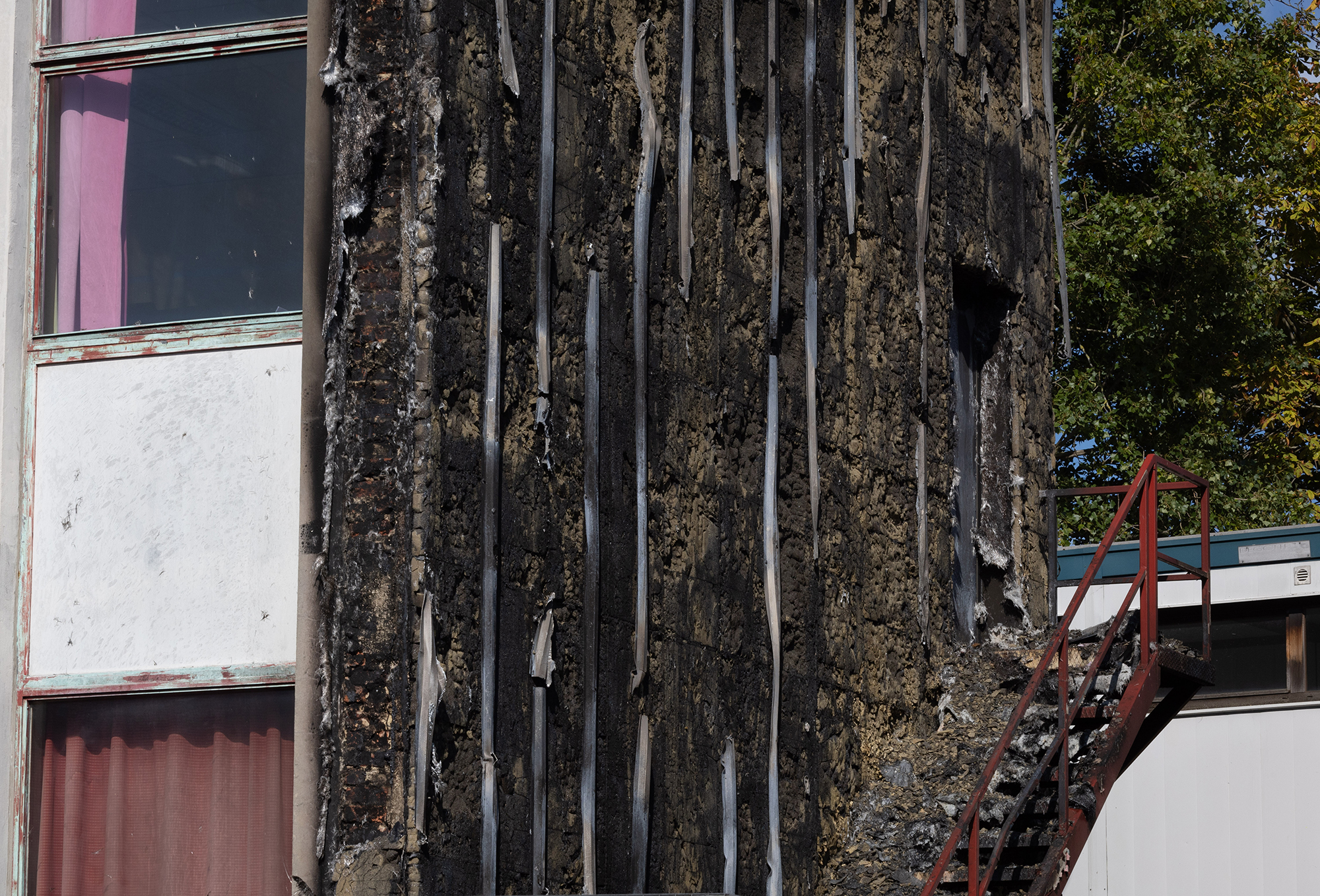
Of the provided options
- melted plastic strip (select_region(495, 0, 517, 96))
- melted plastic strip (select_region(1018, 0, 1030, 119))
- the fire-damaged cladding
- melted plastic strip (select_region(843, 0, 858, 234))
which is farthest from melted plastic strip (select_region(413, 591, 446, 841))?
melted plastic strip (select_region(1018, 0, 1030, 119))

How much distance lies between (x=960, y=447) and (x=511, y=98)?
493 centimetres

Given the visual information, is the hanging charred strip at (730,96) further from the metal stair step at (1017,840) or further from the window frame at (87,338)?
the metal stair step at (1017,840)

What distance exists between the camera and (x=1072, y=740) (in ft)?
25.4

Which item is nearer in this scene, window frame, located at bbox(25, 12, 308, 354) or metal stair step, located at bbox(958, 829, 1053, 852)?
window frame, located at bbox(25, 12, 308, 354)

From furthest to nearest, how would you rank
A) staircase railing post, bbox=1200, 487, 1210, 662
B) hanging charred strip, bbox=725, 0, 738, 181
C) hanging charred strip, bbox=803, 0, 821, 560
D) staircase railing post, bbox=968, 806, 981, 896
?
staircase railing post, bbox=1200, 487, 1210, 662
hanging charred strip, bbox=803, 0, 821, 560
hanging charred strip, bbox=725, 0, 738, 181
staircase railing post, bbox=968, 806, 981, 896

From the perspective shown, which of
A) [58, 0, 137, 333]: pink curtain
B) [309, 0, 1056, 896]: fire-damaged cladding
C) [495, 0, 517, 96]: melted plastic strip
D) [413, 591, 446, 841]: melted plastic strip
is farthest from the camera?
[58, 0, 137, 333]: pink curtain

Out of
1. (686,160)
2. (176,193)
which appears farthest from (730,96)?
(176,193)

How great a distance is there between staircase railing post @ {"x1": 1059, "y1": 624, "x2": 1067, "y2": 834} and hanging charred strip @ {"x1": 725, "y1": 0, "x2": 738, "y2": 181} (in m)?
2.53

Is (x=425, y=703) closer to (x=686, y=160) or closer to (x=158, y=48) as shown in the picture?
(x=158, y=48)

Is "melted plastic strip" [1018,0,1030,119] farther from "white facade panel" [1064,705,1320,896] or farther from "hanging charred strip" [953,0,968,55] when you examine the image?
"white facade panel" [1064,705,1320,896]

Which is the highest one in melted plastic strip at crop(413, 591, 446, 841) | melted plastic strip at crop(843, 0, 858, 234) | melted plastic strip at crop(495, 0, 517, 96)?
melted plastic strip at crop(843, 0, 858, 234)

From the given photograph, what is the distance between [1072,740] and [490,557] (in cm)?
383

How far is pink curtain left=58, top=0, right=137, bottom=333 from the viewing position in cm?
557

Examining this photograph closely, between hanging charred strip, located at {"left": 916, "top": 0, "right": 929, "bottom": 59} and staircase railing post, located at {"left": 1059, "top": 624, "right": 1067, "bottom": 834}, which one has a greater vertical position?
hanging charred strip, located at {"left": 916, "top": 0, "right": 929, "bottom": 59}
